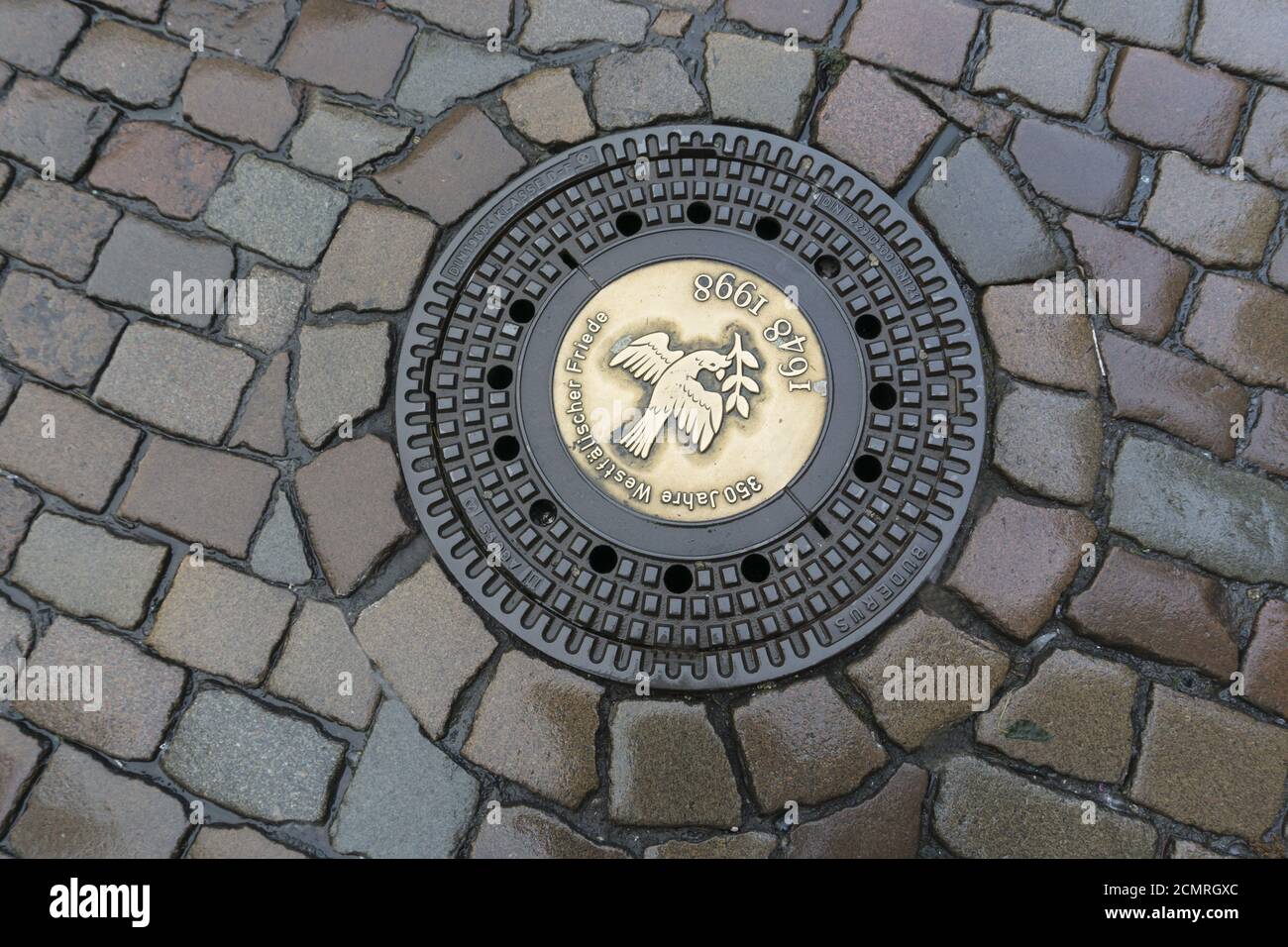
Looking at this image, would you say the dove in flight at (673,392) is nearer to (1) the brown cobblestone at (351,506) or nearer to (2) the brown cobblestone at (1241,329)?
(1) the brown cobblestone at (351,506)

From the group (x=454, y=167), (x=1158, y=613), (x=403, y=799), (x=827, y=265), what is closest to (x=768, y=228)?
(x=827, y=265)

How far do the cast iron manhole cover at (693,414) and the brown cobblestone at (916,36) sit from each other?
1.25 feet

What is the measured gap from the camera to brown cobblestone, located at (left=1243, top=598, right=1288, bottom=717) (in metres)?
2.20

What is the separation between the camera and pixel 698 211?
2.45 m

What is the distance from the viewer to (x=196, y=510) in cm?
232

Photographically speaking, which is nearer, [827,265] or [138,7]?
[827,265]

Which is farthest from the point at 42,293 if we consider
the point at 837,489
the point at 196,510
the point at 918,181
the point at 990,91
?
the point at 990,91

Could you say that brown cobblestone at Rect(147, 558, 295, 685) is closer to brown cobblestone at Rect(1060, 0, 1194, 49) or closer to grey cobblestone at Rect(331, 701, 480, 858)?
grey cobblestone at Rect(331, 701, 480, 858)

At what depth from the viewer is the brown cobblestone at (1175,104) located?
2490 mm

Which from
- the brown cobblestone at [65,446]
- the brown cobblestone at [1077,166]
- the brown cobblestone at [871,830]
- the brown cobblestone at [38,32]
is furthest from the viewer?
the brown cobblestone at [38,32]

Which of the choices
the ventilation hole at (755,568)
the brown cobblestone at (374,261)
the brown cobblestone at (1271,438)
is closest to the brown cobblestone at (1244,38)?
the brown cobblestone at (1271,438)

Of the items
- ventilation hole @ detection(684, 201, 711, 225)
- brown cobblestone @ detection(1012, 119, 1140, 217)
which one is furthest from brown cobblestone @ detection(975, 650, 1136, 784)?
ventilation hole @ detection(684, 201, 711, 225)

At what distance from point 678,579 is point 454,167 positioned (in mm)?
1314

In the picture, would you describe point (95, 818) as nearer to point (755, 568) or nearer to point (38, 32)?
point (755, 568)
